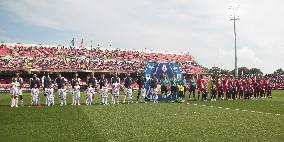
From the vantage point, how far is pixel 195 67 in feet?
226

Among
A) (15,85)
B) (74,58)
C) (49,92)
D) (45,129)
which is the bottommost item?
(45,129)

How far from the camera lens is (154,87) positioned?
26031 mm

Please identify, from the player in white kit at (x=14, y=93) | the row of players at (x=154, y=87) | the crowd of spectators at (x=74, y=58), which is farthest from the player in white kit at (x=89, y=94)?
the crowd of spectators at (x=74, y=58)

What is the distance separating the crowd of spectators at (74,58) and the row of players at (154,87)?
28736 millimetres

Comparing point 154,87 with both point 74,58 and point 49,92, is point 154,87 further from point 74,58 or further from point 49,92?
point 74,58

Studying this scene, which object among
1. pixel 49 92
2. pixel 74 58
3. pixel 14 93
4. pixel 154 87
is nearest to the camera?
pixel 14 93

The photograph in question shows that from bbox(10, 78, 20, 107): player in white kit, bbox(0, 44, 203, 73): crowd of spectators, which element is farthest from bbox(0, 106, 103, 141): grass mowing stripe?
bbox(0, 44, 203, 73): crowd of spectators

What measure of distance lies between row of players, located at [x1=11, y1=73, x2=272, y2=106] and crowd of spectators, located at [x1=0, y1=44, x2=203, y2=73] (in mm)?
28736

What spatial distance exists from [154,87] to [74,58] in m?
36.2

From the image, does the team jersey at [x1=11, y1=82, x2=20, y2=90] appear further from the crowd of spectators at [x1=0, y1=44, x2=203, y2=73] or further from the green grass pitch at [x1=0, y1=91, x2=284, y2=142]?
the crowd of spectators at [x1=0, y1=44, x2=203, y2=73]

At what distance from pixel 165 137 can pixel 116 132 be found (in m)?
1.69

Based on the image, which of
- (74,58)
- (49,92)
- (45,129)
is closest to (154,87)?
(49,92)

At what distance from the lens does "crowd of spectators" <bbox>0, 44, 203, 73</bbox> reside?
5462 centimetres

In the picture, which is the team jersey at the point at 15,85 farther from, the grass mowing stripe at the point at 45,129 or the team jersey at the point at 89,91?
the grass mowing stripe at the point at 45,129
